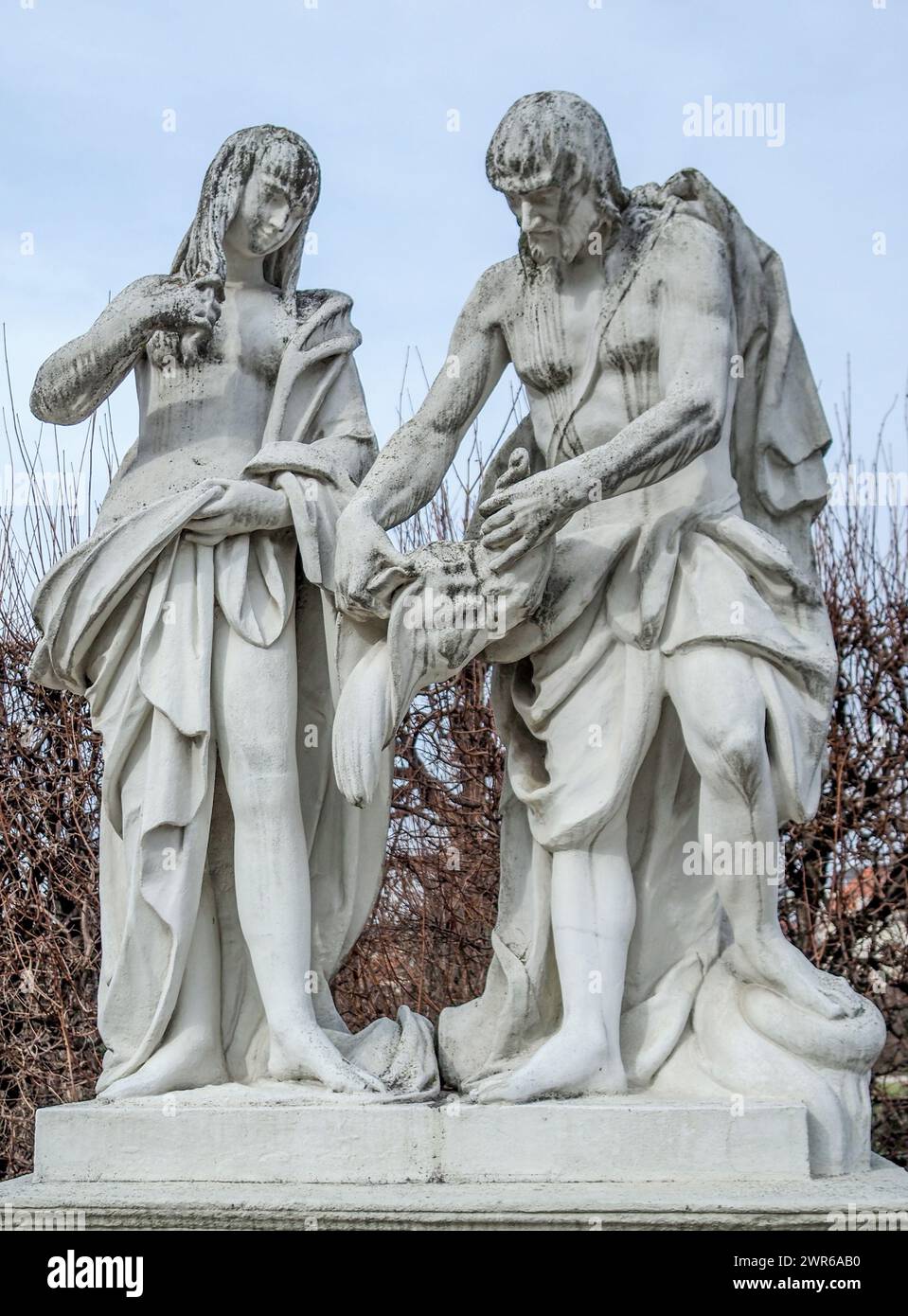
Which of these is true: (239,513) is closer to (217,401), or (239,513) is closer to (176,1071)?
(217,401)

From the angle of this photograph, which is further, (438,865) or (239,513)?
(438,865)

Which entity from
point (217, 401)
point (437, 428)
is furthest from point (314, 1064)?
point (217, 401)

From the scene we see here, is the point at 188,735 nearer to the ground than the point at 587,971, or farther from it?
farther from it

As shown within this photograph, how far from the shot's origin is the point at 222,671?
3.79 meters

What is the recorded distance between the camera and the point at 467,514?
803 cm

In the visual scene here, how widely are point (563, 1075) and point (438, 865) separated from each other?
13.2ft

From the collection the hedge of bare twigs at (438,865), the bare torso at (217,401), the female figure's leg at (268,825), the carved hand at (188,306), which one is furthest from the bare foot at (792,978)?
the hedge of bare twigs at (438,865)

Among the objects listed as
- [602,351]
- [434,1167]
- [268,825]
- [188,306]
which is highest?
[188,306]

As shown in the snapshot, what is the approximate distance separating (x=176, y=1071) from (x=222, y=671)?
36.3 inches

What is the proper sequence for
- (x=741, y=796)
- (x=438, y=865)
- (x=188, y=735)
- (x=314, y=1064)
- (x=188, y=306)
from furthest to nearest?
(x=438, y=865) → (x=188, y=306) → (x=188, y=735) → (x=314, y=1064) → (x=741, y=796)

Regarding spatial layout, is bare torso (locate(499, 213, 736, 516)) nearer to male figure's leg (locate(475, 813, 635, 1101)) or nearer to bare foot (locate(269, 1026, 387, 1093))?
male figure's leg (locate(475, 813, 635, 1101))

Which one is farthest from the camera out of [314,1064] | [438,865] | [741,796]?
[438,865]

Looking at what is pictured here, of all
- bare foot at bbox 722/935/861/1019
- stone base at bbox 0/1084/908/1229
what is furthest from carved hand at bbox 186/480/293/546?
bare foot at bbox 722/935/861/1019
